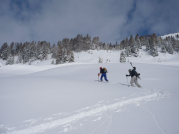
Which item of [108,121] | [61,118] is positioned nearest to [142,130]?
[108,121]

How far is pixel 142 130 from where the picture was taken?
2.03m

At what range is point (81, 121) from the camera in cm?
241

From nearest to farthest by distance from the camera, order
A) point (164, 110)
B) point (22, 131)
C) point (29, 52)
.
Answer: point (22, 131) < point (164, 110) < point (29, 52)

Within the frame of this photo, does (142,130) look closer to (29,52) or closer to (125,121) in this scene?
(125,121)

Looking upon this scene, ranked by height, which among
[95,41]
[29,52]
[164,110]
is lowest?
[164,110]

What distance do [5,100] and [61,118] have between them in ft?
8.76

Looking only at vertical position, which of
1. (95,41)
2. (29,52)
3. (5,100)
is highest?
(95,41)

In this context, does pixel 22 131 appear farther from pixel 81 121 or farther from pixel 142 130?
pixel 142 130

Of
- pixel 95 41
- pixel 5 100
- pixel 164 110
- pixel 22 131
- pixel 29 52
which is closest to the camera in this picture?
pixel 22 131

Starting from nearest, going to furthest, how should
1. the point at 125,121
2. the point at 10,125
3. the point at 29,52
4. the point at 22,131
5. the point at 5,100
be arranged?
the point at 22,131
the point at 10,125
the point at 125,121
the point at 5,100
the point at 29,52

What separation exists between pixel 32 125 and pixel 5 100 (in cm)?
224

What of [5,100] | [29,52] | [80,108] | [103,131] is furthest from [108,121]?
[29,52]

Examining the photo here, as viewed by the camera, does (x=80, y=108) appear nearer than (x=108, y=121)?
No

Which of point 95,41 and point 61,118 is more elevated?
point 95,41
